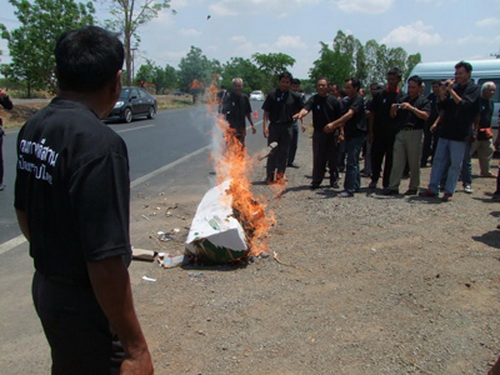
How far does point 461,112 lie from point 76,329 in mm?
6958

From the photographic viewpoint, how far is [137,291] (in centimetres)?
393

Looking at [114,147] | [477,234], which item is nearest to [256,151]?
[477,234]

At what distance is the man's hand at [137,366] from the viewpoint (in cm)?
146

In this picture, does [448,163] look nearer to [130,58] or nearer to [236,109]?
[236,109]

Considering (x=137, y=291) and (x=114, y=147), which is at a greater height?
(x=114, y=147)

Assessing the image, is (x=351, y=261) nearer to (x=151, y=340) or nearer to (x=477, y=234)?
(x=477, y=234)

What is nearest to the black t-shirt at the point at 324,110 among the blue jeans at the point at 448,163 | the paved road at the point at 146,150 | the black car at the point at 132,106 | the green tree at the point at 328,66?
the blue jeans at the point at 448,163

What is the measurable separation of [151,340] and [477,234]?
14.2 ft

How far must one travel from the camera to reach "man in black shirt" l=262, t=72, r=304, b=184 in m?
8.41

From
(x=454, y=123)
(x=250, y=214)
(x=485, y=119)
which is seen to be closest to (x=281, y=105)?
(x=454, y=123)

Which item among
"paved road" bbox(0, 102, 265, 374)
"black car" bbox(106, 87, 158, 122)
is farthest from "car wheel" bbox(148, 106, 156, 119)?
"paved road" bbox(0, 102, 265, 374)

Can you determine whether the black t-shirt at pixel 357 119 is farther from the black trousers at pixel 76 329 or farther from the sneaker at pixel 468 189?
the black trousers at pixel 76 329

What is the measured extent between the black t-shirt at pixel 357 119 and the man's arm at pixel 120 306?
6.74m

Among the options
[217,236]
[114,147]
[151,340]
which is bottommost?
[151,340]
